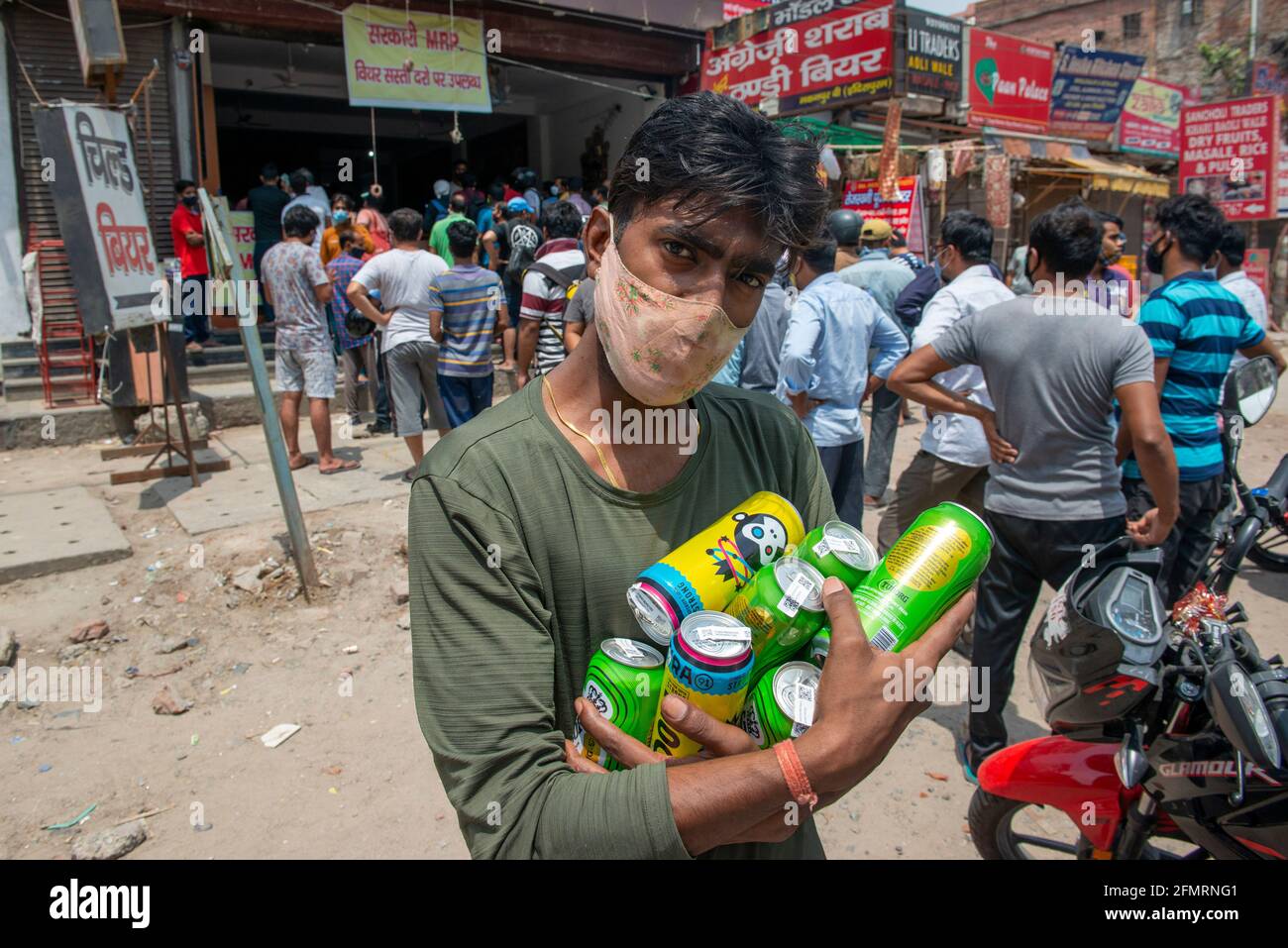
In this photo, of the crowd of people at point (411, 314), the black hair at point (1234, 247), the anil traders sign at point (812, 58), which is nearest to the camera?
the black hair at point (1234, 247)

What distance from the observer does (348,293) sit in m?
6.18

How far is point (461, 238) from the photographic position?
18.9ft

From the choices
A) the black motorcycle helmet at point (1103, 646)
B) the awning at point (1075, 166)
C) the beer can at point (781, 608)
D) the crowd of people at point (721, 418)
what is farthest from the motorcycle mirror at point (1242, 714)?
the awning at point (1075, 166)

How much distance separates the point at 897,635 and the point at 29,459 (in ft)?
26.4

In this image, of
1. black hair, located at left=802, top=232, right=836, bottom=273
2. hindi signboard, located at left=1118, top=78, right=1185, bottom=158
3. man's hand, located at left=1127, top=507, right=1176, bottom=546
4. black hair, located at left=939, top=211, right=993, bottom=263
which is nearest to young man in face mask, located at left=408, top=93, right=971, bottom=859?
man's hand, located at left=1127, top=507, right=1176, bottom=546

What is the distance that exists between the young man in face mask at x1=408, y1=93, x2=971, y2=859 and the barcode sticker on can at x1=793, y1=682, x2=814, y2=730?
0.08m

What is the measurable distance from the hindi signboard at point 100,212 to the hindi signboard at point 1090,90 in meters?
16.0

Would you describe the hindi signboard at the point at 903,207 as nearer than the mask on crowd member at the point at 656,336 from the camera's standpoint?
No

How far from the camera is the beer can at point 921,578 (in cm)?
119

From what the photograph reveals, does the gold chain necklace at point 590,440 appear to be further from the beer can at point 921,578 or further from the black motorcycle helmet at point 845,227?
the black motorcycle helmet at point 845,227

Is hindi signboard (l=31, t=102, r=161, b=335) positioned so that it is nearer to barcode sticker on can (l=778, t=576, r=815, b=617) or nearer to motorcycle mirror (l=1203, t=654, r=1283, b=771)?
barcode sticker on can (l=778, t=576, r=815, b=617)

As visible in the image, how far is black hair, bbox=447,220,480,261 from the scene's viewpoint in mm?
5652

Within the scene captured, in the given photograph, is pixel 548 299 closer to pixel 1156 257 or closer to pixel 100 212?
pixel 100 212
